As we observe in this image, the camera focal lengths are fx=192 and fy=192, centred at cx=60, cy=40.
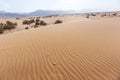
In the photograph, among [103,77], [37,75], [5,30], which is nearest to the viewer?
[103,77]

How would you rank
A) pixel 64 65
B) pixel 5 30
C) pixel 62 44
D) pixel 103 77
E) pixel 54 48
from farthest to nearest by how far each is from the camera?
pixel 5 30
pixel 62 44
pixel 54 48
pixel 64 65
pixel 103 77

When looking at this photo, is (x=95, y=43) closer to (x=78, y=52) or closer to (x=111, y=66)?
(x=78, y=52)

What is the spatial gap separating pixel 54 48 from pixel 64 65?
211 centimetres

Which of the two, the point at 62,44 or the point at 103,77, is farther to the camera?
the point at 62,44

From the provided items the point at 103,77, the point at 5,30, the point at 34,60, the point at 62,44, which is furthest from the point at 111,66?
the point at 5,30

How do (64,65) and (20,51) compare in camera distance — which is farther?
(20,51)

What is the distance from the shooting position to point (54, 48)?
7953 mm

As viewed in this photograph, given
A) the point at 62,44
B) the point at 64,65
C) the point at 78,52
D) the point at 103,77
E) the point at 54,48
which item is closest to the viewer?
the point at 103,77

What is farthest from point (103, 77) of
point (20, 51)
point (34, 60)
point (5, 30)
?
point (5, 30)

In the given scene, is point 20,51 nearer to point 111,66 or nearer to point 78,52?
point 78,52

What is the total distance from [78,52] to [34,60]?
1636 mm

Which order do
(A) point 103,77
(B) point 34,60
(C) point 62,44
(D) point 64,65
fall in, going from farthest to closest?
Answer: (C) point 62,44, (B) point 34,60, (D) point 64,65, (A) point 103,77

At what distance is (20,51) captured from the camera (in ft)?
26.3

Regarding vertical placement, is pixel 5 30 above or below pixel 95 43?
below
